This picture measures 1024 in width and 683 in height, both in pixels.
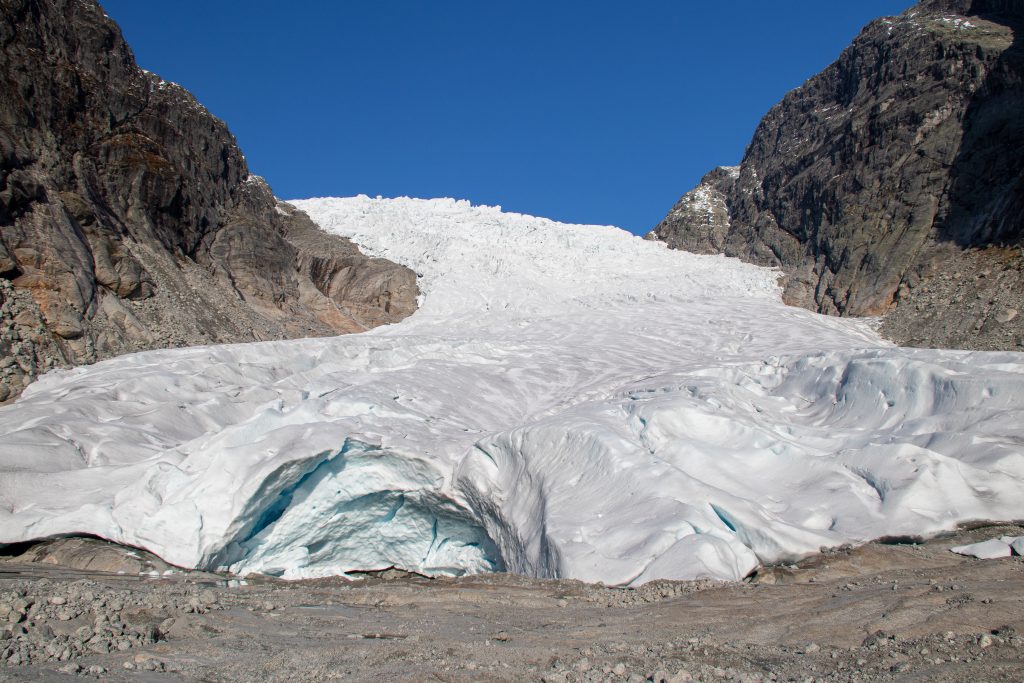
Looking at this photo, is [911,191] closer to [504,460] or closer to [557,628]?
[504,460]

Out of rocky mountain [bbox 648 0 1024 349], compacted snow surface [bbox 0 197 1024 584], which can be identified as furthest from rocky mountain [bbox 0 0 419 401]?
rocky mountain [bbox 648 0 1024 349]

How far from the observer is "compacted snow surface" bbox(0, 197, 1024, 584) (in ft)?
29.4

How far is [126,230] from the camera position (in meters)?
21.2

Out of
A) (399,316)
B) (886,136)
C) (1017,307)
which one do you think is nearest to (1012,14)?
(886,136)

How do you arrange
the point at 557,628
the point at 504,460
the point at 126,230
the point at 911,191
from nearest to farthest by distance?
the point at 557,628
the point at 504,460
the point at 126,230
the point at 911,191

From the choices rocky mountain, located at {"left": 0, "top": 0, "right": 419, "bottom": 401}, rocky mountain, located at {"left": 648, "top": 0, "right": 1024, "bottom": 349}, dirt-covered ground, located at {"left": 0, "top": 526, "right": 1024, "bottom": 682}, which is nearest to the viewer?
dirt-covered ground, located at {"left": 0, "top": 526, "right": 1024, "bottom": 682}

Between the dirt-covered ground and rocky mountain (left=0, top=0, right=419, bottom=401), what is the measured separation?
375 inches

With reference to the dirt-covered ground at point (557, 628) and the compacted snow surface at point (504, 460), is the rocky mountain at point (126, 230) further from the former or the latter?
the dirt-covered ground at point (557, 628)

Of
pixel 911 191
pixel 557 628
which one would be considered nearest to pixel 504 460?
pixel 557 628

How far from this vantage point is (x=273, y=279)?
27.0m

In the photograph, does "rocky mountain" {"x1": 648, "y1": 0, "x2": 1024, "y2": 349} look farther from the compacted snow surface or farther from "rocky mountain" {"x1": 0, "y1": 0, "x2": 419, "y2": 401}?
"rocky mountain" {"x1": 0, "y1": 0, "x2": 419, "y2": 401}

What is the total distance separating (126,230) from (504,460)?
15.7 metres

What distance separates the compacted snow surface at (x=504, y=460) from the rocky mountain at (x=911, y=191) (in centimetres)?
965

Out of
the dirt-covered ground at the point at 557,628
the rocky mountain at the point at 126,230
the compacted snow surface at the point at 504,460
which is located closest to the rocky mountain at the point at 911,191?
the compacted snow surface at the point at 504,460
